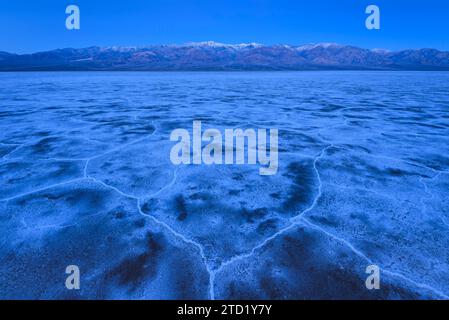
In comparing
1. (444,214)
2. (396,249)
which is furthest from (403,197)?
(396,249)

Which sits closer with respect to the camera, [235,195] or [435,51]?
[235,195]

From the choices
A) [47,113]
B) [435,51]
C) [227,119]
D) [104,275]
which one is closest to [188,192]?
[104,275]

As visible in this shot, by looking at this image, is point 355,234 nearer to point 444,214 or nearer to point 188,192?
point 444,214

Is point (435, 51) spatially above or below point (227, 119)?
above

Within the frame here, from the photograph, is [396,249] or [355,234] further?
[355,234]

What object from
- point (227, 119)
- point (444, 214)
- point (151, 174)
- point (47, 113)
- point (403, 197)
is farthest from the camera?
point (47, 113)

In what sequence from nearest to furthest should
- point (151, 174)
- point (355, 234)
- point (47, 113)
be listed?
point (355, 234) < point (151, 174) < point (47, 113)

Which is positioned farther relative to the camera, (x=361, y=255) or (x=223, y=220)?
(x=223, y=220)

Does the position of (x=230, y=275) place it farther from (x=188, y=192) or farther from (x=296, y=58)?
(x=296, y=58)
